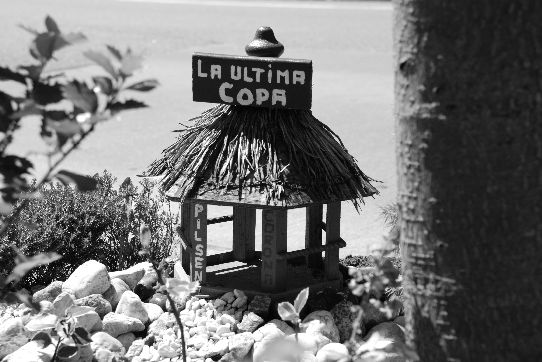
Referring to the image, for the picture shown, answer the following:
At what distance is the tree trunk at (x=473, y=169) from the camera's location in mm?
2025

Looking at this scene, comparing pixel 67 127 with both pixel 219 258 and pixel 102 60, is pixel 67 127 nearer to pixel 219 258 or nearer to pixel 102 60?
pixel 102 60

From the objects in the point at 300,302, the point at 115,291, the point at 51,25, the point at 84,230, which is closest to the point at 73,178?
the point at 51,25

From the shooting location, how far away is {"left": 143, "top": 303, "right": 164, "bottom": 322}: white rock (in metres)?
5.38

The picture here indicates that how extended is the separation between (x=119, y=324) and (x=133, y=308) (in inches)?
7.3

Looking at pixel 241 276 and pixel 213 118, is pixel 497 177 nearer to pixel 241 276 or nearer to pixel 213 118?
pixel 213 118

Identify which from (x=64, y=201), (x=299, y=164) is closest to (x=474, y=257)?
(x=299, y=164)

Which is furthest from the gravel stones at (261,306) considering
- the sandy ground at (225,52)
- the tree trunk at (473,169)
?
the tree trunk at (473,169)

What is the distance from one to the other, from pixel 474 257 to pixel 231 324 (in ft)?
10.6

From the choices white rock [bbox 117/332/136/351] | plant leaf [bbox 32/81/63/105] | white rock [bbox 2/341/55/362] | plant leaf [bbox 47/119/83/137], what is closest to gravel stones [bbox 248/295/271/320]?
white rock [bbox 117/332/136/351]

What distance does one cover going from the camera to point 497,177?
2.05 metres

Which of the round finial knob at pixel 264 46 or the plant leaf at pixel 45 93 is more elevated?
the round finial knob at pixel 264 46

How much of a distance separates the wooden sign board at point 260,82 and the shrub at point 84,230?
1.25m

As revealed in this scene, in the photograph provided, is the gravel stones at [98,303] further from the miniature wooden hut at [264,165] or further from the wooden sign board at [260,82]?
the wooden sign board at [260,82]

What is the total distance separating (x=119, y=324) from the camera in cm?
512
